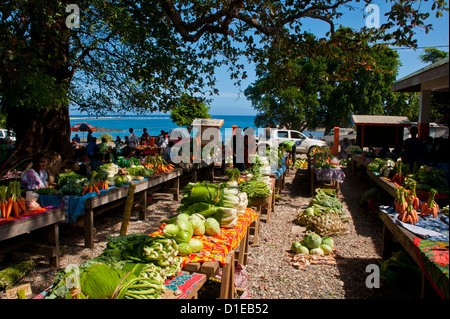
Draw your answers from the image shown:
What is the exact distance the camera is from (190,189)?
396 cm

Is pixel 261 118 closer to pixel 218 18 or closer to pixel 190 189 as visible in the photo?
pixel 218 18

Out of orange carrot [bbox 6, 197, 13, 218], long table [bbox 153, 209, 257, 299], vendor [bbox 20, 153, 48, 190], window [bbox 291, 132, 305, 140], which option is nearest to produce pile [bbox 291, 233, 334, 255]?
long table [bbox 153, 209, 257, 299]

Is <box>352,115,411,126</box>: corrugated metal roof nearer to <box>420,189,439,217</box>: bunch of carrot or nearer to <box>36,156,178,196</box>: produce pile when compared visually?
<box>36,156,178,196</box>: produce pile

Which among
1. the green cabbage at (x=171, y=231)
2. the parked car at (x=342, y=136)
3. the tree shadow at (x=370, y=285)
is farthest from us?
the parked car at (x=342, y=136)

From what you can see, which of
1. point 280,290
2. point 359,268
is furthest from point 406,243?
point 280,290

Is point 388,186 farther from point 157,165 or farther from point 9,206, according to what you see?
point 9,206

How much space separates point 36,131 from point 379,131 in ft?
49.5

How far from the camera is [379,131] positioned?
1598 centimetres

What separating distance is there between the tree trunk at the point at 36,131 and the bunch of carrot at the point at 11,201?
4.45m

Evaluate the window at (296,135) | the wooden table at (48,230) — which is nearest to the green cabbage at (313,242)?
the wooden table at (48,230)

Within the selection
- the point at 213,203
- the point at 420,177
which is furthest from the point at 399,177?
the point at 213,203

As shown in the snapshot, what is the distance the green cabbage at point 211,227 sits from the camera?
336cm

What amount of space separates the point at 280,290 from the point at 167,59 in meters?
5.92

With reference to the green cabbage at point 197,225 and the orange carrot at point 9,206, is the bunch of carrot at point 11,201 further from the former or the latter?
the green cabbage at point 197,225
